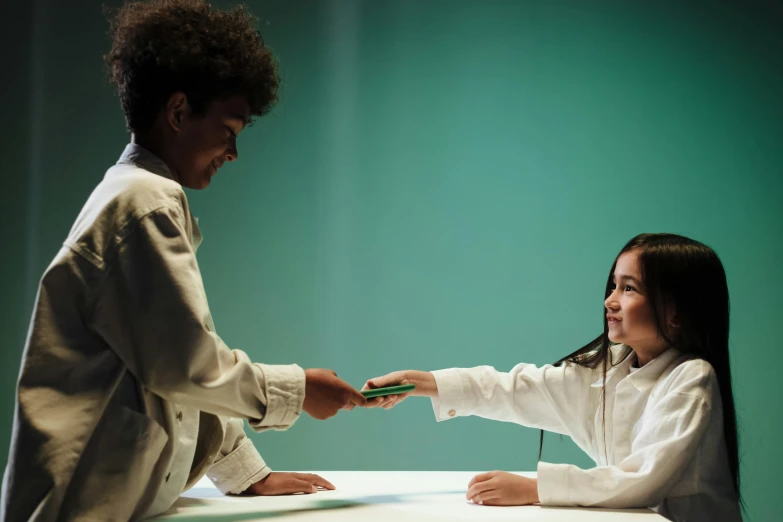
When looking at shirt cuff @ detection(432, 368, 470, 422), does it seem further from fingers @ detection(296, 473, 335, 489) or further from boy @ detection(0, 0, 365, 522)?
boy @ detection(0, 0, 365, 522)

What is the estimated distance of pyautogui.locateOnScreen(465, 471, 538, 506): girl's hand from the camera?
0.96 metres

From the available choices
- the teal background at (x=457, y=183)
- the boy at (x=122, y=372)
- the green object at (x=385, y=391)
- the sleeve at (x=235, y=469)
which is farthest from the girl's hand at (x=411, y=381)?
the teal background at (x=457, y=183)

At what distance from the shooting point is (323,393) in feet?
2.83

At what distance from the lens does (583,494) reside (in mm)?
956

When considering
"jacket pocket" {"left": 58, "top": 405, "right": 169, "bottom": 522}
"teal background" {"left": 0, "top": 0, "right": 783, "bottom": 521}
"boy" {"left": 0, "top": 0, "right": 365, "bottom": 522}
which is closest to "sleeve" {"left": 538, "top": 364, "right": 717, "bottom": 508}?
"boy" {"left": 0, "top": 0, "right": 365, "bottom": 522}

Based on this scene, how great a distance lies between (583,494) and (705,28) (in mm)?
1299

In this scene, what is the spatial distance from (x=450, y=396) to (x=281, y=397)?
0.44 m

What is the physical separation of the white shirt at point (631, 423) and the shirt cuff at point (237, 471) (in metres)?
0.32

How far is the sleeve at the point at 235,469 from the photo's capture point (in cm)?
103

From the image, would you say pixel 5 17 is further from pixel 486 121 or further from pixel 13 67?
pixel 486 121

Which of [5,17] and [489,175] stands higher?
[5,17]

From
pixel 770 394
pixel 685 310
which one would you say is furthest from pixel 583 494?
pixel 770 394

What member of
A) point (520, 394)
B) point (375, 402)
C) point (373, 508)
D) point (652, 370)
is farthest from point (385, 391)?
point (652, 370)

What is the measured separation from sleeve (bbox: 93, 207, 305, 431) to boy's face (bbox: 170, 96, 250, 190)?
15cm
